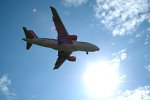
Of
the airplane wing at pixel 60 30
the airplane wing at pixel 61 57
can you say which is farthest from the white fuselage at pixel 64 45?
the airplane wing at pixel 61 57

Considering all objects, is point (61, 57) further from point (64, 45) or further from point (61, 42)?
point (61, 42)

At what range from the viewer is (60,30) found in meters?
30.7

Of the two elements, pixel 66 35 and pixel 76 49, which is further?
pixel 76 49

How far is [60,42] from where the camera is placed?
32781 mm

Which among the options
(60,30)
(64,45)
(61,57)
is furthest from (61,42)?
(61,57)

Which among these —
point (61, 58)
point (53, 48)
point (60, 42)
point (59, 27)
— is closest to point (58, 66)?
point (61, 58)

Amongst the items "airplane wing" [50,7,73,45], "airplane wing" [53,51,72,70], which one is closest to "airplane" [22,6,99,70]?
→ "airplane wing" [50,7,73,45]

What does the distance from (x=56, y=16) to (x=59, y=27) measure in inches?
118

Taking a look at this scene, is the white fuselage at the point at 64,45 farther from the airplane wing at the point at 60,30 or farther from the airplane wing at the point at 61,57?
the airplane wing at the point at 61,57

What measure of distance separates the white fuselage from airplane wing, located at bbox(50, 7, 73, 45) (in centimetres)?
123

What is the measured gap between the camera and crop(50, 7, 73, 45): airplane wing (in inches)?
1099

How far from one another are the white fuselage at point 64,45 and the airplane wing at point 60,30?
1228 millimetres

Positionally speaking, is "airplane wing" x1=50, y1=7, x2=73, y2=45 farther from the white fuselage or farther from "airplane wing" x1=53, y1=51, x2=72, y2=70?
"airplane wing" x1=53, y1=51, x2=72, y2=70

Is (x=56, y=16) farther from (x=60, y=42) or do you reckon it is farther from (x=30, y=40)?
(x=30, y=40)
